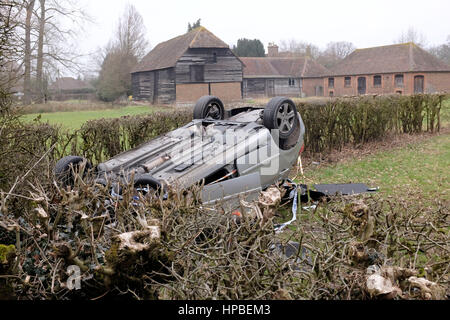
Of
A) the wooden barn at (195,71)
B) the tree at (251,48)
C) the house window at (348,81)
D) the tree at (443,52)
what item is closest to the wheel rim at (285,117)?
the wooden barn at (195,71)

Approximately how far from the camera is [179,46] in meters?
42.6

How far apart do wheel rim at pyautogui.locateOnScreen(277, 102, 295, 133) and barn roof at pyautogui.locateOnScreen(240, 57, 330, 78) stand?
4788 cm

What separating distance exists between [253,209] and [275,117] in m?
4.74

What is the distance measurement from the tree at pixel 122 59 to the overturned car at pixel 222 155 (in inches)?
1766

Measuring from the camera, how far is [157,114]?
38.2 ft

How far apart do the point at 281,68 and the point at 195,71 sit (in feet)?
66.4

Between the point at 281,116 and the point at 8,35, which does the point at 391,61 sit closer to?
the point at 281,116

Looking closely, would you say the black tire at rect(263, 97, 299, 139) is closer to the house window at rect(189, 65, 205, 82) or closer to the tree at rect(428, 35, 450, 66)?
the house window at rect(189, 65, 205, 82)

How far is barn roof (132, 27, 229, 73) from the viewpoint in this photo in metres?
40.7

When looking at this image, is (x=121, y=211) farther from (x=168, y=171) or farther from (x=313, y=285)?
(x=168, y=171)

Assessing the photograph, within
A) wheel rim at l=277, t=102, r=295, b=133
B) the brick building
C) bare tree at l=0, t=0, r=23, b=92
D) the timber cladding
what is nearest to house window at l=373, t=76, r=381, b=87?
the brick building

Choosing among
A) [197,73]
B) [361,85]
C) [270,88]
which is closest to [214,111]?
[197,73]

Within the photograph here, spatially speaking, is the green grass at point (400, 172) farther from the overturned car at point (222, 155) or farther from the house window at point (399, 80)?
the house window at point (399, 80)

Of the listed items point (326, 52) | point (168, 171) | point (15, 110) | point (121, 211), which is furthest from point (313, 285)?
point (326, 52)
